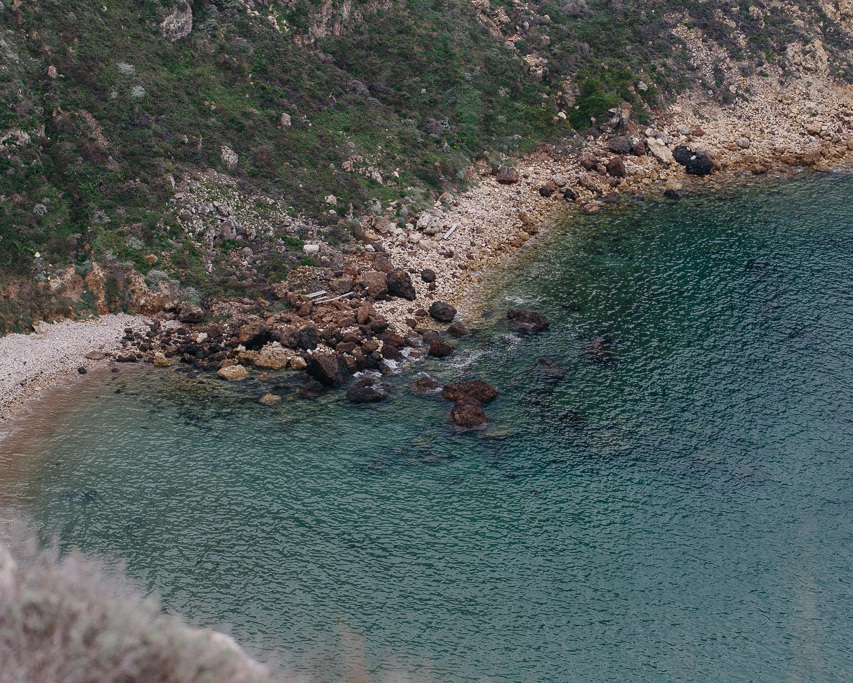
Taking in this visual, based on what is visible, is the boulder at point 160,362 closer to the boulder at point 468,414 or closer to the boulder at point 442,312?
the boulder at point 442,312

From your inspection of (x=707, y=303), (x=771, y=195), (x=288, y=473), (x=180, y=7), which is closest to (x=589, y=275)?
(x=707, y=303)

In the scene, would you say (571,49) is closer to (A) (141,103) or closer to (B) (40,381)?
(A) (141,103)

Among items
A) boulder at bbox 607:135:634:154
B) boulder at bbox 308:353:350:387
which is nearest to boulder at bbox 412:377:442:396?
boulder at bbox 308:353:350:387

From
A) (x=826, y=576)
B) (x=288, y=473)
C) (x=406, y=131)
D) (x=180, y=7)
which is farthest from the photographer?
(x=406, y=131)

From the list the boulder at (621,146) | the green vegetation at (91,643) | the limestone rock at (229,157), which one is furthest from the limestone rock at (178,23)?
the green vegetation at (91,643)

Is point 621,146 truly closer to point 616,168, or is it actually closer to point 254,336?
point 616,168

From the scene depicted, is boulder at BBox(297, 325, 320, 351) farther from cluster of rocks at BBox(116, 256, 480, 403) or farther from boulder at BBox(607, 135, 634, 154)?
boulder at BBox(607, 135, 634, 154)
